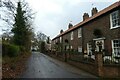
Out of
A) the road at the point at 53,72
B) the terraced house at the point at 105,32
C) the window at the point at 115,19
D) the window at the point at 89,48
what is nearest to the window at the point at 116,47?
the terraced house at the point at 105,32

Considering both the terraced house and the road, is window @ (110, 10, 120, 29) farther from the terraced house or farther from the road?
the road

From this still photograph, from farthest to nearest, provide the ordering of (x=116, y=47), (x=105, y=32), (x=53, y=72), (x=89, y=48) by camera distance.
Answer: (x=89, y=48) < (x=105, y=32) < (x=116, y=47) < (x=53, y=72)

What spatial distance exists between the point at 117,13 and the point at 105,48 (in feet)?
14.1

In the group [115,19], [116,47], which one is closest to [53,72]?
[116,47]

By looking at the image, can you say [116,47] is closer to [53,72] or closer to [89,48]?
[89,48]

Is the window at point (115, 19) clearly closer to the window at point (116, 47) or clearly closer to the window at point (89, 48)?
the window at point (116, 47)

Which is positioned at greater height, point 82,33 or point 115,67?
point 82,33

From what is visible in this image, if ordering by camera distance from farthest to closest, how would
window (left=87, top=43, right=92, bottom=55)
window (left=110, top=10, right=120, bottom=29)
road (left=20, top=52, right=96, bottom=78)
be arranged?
1. window (left=87, top=43, right=92, bottom=55)
2. window (left=110, top=10, right=120, bottom=29)
3. road (left=20, top=52, right=96, bottom=78)

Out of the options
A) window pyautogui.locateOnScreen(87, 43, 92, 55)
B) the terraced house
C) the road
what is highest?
the terraced house

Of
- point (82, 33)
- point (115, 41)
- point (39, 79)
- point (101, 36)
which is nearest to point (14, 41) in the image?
point (82, 33)

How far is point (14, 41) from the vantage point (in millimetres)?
37844

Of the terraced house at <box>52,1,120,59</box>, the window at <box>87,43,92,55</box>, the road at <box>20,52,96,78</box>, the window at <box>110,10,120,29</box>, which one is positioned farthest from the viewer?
the window at <box>87,43,92,55</box>

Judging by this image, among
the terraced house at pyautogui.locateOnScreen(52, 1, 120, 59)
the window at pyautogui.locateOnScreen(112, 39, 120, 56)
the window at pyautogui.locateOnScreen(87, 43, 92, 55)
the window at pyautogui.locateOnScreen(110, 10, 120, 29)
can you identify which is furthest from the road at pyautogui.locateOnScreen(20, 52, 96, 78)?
the window at pyautogui.locateOnScreen(110, 10, 120, 29)

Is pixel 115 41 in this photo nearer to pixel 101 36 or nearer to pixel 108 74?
pixel 101 36
